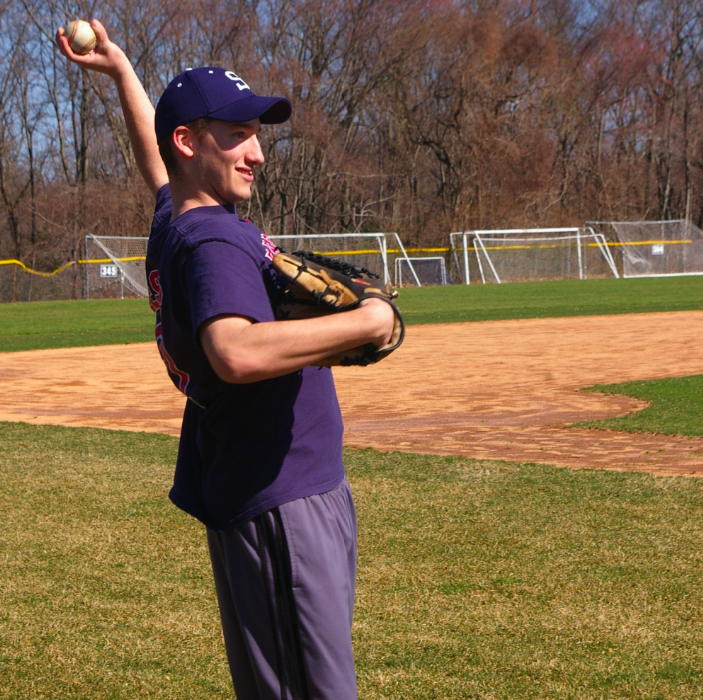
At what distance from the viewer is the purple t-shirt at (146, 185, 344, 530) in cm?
202

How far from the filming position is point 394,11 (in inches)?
1700

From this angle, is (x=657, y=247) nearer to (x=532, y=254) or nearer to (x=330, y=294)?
(x=532, y=254)

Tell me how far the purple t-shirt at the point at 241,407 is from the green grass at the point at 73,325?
15.1 m

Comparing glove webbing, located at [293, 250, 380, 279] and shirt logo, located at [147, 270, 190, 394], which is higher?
glove webbing, located at [293, 250, 380, 279]

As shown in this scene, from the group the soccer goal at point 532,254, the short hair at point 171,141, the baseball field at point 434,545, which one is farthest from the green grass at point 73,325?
the soccer goal at point 532,254

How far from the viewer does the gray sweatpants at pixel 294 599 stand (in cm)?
207

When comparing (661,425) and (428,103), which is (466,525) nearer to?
(661,425)

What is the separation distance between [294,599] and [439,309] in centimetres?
2224

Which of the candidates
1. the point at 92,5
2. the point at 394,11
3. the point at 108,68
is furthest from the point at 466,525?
the point at 394,11

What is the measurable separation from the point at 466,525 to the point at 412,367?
8048 millimetres

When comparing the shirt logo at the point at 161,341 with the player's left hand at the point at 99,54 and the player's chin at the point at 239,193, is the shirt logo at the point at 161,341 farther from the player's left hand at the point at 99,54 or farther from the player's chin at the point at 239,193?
the player's left hand at the point at 99,54

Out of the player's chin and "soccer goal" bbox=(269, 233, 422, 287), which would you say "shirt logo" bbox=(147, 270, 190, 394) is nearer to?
the player's chin

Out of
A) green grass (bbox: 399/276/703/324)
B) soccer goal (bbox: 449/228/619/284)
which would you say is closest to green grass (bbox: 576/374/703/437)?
green grass (bbox: 399/276/703/324)

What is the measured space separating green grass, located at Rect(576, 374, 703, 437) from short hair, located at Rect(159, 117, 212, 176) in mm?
6655
